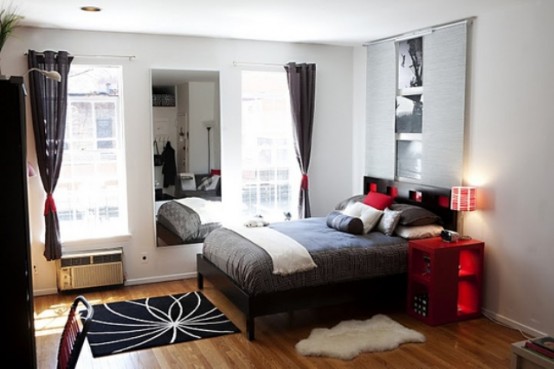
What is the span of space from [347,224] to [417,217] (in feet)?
2.12

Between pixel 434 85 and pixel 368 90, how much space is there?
1153 mm

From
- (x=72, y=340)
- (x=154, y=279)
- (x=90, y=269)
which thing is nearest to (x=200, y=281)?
(x=154, y=279)

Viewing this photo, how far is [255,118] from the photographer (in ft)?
20.5

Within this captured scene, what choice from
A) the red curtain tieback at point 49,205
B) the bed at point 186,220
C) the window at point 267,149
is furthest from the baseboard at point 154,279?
the window at point 267,149

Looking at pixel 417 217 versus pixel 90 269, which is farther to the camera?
pixel 90 269

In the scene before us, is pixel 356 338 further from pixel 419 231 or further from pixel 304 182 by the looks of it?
pixel 304 182

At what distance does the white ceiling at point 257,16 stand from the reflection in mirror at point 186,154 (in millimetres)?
546

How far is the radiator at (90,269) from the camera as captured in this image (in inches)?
213

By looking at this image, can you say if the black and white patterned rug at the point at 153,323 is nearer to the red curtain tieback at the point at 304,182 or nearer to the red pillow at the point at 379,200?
the red curtain tieback at the point at 304,182

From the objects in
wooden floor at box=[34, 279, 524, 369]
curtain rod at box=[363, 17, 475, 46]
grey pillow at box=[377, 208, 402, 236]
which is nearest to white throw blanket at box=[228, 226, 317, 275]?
wooden floor at box=[34, 279, 524, 369]

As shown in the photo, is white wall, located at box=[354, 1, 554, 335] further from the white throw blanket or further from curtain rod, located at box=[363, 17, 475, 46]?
the white throw blanket

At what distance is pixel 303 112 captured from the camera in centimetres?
627

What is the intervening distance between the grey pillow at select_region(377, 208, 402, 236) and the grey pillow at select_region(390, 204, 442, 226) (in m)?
0.05

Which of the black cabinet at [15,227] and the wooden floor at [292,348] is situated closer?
the black cabinet at [15,227]
